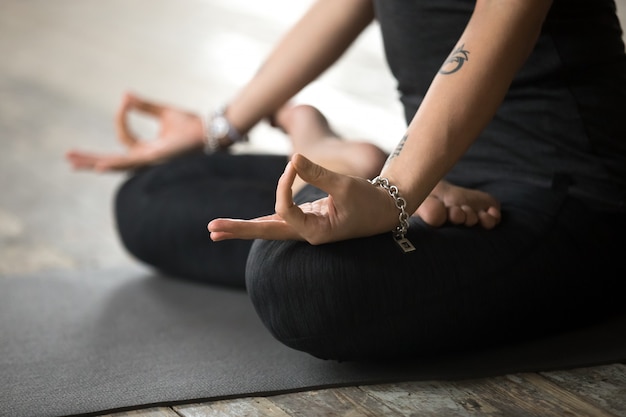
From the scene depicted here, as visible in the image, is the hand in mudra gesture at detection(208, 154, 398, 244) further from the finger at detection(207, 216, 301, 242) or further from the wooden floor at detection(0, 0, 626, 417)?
the wooden floor at detection(0, 0, 626, 417)

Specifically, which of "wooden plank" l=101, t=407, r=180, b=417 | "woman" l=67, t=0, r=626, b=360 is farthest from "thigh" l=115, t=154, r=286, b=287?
"wooden plank" l=101, t=407, r=180, b=417

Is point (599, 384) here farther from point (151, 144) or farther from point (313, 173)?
point (151, 144)

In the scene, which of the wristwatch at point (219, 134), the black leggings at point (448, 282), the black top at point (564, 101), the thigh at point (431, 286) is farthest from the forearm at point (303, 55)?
the thigh at point (431, 286)

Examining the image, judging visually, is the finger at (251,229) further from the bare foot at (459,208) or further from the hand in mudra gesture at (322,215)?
the bare foot at (459,208)

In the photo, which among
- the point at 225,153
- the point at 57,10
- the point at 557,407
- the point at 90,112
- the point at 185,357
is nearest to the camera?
the point at 557,407

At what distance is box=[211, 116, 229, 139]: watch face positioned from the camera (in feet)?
6.16

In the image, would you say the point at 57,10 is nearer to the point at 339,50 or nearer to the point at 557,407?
the point at 339,50

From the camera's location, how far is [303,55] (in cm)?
177

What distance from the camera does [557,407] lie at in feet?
Result: 3.53

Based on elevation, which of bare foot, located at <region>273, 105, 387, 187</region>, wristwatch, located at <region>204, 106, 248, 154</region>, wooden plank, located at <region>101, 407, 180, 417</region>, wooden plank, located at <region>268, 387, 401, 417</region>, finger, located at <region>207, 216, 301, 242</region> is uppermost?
wristwatch, located at <region>204, 106, 248, 154</region>

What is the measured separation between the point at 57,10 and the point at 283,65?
4.45 meters

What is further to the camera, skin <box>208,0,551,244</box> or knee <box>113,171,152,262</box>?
knee <box>113,171,152,262</box>

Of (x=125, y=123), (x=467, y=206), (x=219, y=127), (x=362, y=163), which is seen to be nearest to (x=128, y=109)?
(x=125, y=123)

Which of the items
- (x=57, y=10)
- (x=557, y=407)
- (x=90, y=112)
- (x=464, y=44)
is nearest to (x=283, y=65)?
(x=464, y=44)
